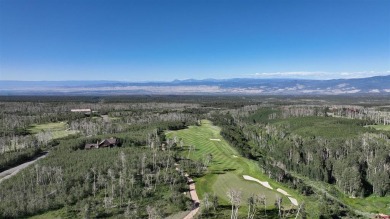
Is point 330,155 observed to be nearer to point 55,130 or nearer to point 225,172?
point 225,172

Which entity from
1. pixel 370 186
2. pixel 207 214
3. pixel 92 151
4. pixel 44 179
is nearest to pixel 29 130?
pixel 92 151

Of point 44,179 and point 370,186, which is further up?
point 44,179

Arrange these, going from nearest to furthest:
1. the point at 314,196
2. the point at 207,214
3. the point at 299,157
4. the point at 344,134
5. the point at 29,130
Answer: the point at 207,214
the point at 314,196
the point at 299,157
the point at 344,134
the point at 29,130

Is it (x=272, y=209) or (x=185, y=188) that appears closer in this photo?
(x=272, y=209)

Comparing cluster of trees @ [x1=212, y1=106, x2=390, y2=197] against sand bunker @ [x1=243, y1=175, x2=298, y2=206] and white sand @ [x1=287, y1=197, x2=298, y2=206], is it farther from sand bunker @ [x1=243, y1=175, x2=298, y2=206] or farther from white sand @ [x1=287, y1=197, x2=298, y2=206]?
white sand @ [x1=287, y1=197, x2=298, y2=206]

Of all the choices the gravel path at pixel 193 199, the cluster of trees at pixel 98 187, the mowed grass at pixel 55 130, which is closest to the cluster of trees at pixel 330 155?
the gravel path at pixel 193 199

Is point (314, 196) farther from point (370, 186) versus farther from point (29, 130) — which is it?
point (29, 130)

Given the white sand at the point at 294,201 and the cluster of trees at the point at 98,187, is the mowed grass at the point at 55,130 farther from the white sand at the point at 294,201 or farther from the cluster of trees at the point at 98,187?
the white sand at the point at 294,201

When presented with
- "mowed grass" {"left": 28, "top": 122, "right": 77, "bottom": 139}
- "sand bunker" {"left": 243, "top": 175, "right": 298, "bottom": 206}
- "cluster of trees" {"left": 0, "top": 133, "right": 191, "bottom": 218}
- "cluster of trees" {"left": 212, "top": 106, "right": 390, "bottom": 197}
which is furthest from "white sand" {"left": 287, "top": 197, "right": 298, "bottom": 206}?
"mowed grass" {"left": 28, "top": 122, "right": 77, "bottom": 139}
